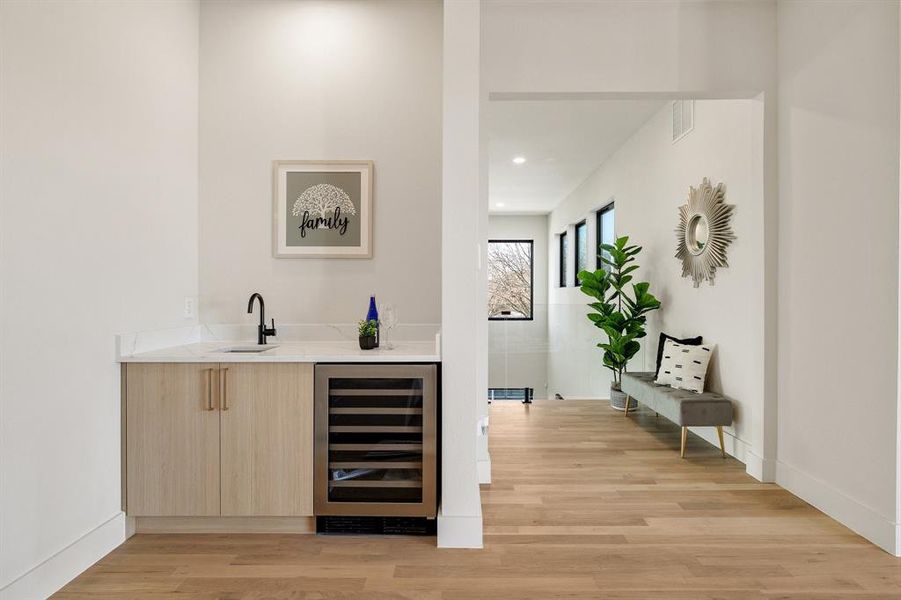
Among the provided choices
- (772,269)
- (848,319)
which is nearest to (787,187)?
(772,269)

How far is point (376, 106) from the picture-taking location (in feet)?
9.57

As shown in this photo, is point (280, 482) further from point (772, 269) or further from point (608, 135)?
point (608, 135)

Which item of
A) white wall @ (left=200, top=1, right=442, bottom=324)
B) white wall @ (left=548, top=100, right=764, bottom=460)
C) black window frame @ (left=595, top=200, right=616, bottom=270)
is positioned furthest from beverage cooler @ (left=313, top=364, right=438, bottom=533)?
black window frame @ (left=595, top=200, right=616, bottom=270)

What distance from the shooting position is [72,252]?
1989 mm

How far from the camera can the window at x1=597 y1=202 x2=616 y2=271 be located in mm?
6677

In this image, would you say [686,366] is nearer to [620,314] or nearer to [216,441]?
[620,314]

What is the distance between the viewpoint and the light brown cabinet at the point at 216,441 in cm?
228

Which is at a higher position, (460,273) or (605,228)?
(605,228)

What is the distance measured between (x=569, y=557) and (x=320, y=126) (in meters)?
2.58

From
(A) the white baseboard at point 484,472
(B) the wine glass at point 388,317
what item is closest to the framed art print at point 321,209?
(B) the wine glass at point 388,317

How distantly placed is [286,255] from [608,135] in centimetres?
403

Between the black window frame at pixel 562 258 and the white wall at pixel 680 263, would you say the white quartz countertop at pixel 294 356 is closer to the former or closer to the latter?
the white wall at pixel 680 263

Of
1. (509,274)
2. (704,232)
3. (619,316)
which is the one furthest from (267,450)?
(509,274)

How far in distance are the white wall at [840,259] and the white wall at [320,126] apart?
6.65ft
